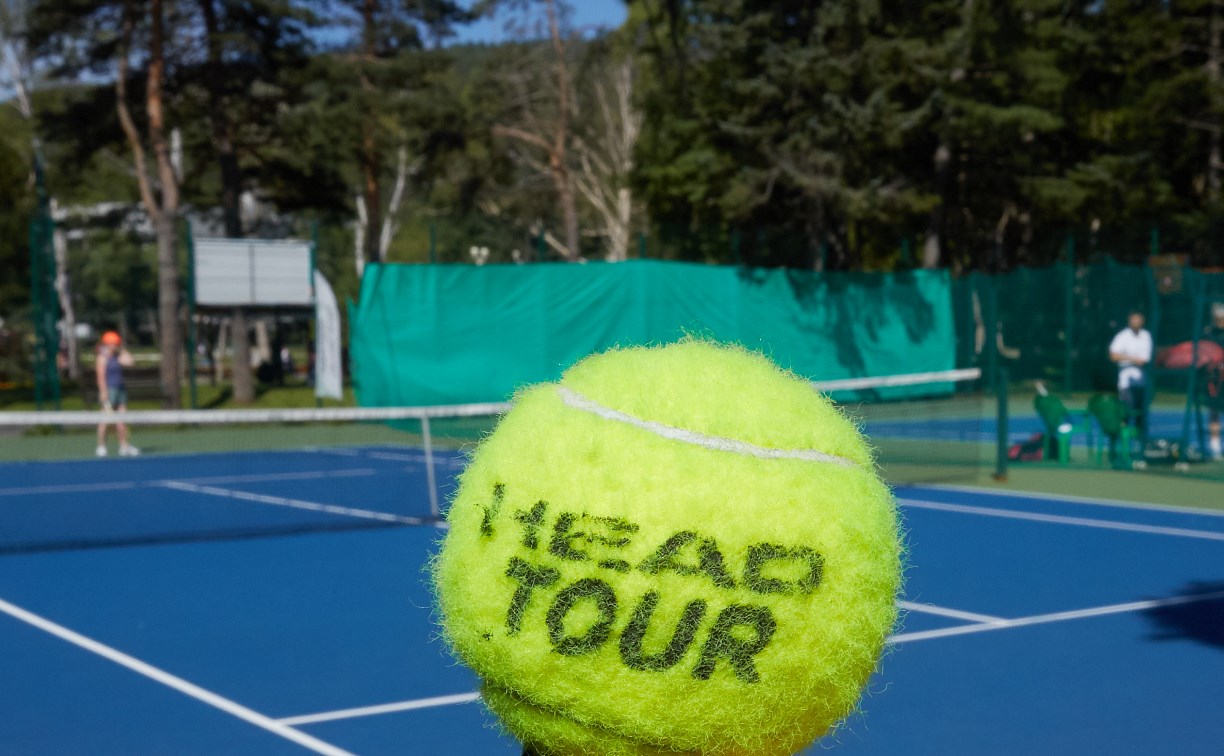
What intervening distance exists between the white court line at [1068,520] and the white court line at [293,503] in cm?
425

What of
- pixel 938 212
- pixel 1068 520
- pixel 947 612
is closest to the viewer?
pixel 947 612

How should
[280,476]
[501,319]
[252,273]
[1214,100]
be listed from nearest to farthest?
[280,476], [501,319], [252,273], [1214,100]

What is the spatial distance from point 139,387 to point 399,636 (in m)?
18.0

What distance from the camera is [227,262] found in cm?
2233

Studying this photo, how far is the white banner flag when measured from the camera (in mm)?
21812

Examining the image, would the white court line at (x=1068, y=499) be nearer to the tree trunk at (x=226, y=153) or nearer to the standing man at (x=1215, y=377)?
the standing man at (x=1215, y=377)

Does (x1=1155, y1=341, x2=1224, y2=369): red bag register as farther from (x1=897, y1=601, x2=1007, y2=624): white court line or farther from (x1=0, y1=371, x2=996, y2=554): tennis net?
(x1=897, y1=601, x2=1007, y2=624): white court line

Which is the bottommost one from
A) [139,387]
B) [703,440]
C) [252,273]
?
[139,387]

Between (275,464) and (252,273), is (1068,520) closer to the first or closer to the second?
(275,464)

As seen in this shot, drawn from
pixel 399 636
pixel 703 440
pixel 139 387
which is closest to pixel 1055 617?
pixel 399 636

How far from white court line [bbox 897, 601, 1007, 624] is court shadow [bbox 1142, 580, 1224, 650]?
786mm

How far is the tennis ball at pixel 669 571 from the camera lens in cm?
249

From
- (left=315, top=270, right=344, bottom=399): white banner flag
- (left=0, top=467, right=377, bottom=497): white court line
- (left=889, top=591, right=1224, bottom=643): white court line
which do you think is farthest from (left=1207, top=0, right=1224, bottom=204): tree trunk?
(left=889, top=591, right=1224, bottom=643): white court line

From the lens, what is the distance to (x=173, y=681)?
5.96 meters
